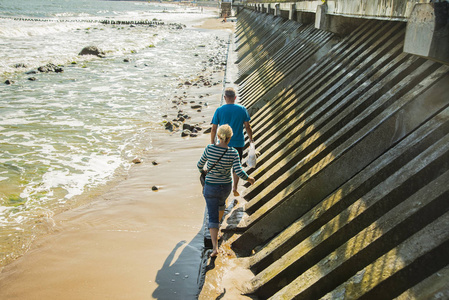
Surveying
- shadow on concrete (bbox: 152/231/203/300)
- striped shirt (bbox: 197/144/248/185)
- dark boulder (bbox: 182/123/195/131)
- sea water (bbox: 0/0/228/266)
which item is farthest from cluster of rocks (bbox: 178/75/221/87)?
striped shirt (bbox: 197/144/248/185)

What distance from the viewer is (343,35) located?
845cm

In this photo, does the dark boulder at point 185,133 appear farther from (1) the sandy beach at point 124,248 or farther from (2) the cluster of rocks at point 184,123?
(1) the sandy beach at point 124,248

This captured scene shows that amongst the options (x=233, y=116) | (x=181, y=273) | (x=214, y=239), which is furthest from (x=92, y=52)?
(x=214, y=239)

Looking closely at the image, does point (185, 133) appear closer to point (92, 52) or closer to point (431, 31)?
point (431, 31)

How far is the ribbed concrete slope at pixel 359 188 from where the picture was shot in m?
2.94

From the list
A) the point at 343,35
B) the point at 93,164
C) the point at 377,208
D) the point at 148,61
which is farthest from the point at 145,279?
the point at 148,61

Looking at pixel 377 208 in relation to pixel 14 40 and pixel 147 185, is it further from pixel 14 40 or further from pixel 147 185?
pixel 14 40

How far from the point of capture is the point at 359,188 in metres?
3.94

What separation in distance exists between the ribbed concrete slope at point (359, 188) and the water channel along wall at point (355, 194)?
1 centimetres

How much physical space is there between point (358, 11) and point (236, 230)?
4265 mm

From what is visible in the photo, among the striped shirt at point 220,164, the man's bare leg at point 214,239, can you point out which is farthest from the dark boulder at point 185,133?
the man's bare leg at point 214,239

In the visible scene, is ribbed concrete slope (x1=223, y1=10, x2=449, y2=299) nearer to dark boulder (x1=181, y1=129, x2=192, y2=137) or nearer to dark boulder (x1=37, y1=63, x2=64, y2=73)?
dark boulder (x1=181, y1=129, x2=192, y2=137)

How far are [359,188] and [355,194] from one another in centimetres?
7

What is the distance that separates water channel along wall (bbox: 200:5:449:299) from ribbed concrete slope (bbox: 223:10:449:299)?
10mm
